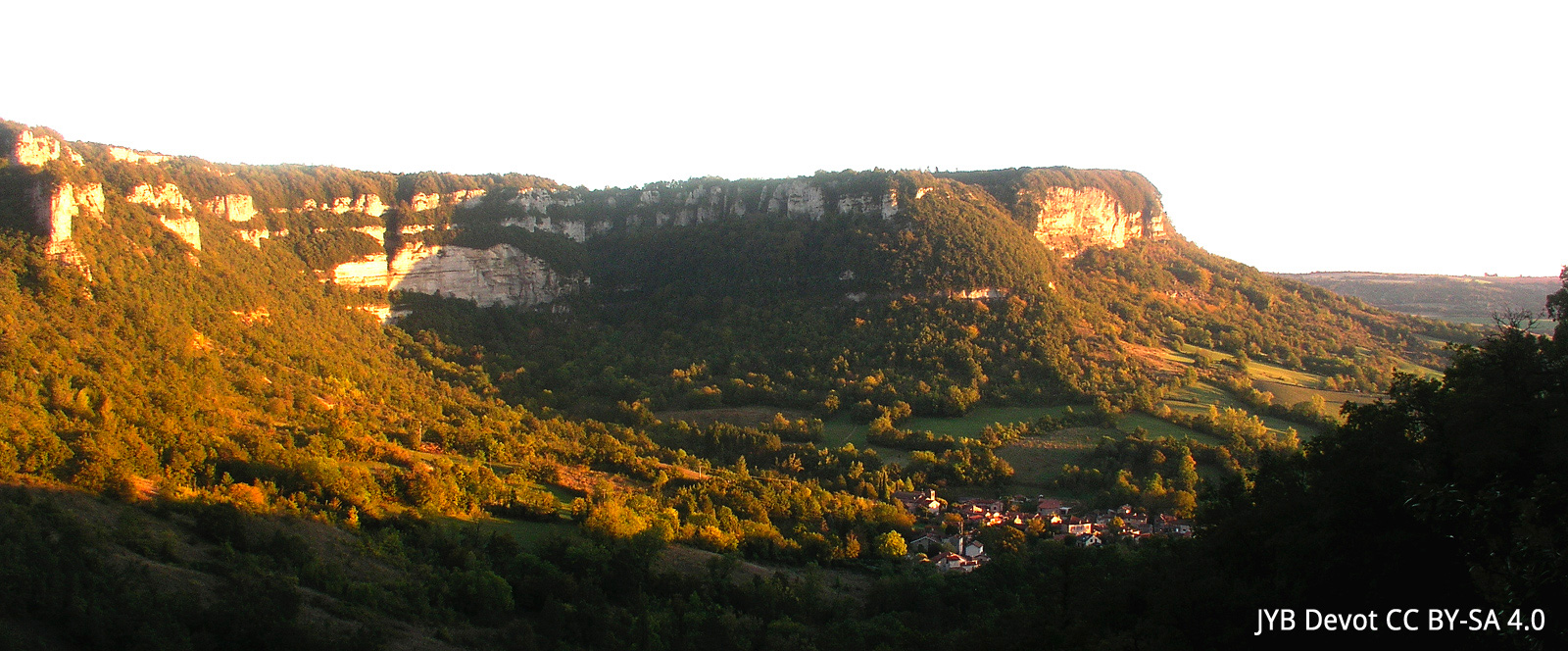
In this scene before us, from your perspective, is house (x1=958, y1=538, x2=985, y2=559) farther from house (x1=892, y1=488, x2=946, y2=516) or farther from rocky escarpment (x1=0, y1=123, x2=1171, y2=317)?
rocky escarpment (x1=0, y1=123, x2=1171, y2=317)

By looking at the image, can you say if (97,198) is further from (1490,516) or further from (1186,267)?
(1186,267)

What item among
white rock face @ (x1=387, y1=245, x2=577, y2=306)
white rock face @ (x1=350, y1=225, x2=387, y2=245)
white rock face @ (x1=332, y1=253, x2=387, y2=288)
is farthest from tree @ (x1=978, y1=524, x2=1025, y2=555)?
white rock face @ (x1=350, y1=225, x2=387, y2=245)

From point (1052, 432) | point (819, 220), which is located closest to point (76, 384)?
point (1052, 432)

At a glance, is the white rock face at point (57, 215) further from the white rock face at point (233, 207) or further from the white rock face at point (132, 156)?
the white rock face at point (233, 207)

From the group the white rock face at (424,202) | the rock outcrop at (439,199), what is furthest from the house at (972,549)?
the white rock face at (424,202)

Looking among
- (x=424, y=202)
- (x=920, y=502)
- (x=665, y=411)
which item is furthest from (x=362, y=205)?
(x=920, y=502)
